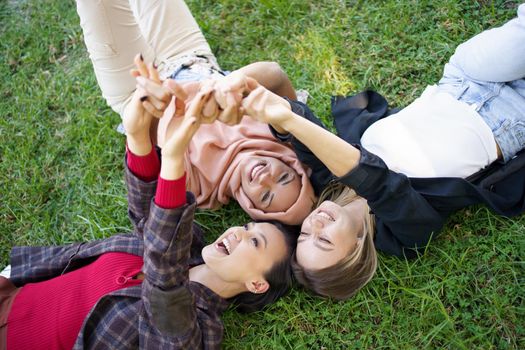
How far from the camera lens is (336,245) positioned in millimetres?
2510

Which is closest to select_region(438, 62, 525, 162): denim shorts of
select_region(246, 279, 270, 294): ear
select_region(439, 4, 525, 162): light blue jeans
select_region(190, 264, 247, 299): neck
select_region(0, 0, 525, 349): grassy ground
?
select_region(439, 4, 525, 162): light blue jeans

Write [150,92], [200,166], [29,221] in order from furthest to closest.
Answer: [29,221] → [200,166] → [150,92]

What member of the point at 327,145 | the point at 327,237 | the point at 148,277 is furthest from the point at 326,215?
the point at 148,277

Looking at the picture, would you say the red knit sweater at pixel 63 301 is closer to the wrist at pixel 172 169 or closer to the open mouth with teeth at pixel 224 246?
the open mouth with teeth at pixel 224 246

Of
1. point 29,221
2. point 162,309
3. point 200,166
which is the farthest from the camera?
point 29,221

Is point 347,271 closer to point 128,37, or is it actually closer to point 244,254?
point 244,254

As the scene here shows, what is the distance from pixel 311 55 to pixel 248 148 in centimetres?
109

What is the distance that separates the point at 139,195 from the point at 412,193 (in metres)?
1.38

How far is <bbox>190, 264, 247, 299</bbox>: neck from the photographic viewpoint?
8.91ft

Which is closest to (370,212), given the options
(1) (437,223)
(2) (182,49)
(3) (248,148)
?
(1) (437,223)

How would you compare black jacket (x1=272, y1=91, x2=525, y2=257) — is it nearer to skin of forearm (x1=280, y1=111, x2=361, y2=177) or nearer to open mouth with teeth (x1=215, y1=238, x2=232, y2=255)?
skin of forearm (x1=280, y1=111, x2=361, y2=177)

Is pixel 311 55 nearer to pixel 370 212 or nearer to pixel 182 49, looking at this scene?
pixel 182 49

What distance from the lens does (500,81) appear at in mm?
2750

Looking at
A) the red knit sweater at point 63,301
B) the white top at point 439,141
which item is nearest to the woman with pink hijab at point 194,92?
the white top at point 439,141
